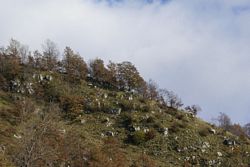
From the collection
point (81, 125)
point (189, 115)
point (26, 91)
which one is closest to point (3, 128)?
point (81, 125)

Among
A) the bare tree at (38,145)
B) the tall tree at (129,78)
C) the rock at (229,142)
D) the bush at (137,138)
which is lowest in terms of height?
the bare tree at (38,145)

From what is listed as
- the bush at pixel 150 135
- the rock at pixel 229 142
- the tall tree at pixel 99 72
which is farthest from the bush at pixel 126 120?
the tall tree at pixel 99 72

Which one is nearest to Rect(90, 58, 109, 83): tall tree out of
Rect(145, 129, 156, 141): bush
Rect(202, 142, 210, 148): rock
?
Rect(145, 129, 156, 141): bush

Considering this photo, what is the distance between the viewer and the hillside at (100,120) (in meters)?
84.4

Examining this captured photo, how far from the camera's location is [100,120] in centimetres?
10744

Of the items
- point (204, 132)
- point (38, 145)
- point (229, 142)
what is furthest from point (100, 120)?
point (38, 145)

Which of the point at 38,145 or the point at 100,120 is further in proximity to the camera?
the point at 100,120

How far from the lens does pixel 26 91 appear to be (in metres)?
117

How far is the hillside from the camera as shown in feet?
277

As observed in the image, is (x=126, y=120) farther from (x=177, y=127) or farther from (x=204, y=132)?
(x=204, y=132)

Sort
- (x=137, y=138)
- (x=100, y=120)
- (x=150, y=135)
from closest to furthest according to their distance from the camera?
(x=137, y=138), (x=150, y=135), (x=100, y=120)

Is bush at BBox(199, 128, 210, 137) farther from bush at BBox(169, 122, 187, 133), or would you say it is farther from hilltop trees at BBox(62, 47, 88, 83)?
hilltop trees at BBox(62, 47, 88, 83)

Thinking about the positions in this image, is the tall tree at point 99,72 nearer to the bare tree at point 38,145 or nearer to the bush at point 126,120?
the bush at point 126,120

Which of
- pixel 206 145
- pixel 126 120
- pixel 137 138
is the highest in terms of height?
pixel 126 120
